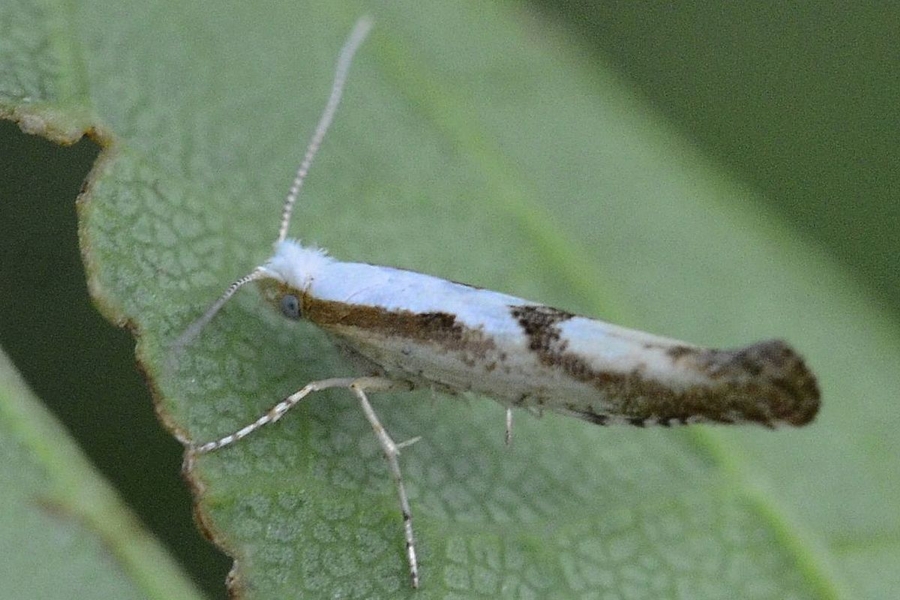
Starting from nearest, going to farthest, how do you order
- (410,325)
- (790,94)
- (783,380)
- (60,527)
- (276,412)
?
(60,527)
(783,380)
(276,412)
(410,325)
(790,94)

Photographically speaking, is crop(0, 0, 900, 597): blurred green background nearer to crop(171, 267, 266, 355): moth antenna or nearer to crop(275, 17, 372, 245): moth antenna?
crop(275, 17, 372, 245): moth antenna

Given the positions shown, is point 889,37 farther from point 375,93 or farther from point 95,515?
point 95,515

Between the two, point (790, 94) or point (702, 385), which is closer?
point (702, 385)

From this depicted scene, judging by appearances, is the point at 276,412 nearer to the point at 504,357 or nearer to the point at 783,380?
the point at 504,357

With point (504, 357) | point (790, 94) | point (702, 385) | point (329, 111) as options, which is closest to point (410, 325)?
point (504, 357)

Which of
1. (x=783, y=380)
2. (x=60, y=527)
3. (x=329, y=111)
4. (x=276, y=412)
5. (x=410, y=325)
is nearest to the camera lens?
(x=60, y=527)

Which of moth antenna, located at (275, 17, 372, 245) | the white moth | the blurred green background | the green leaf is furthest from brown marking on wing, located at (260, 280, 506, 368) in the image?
the blurred green background

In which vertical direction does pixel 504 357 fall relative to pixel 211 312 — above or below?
below

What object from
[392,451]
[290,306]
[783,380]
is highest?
[290,306]
